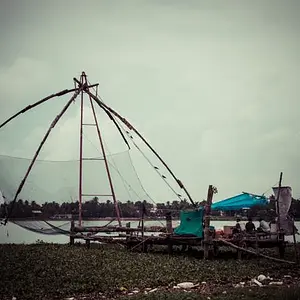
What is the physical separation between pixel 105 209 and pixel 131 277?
28.7 feet

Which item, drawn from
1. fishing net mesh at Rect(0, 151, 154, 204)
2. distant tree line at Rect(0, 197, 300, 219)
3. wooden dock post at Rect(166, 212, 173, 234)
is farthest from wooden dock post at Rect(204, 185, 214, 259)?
fishing net mesh at Rect(0, 151, 154, 204)

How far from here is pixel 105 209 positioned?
19406 millimetres

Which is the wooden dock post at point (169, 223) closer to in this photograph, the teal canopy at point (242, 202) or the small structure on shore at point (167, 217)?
the small structure on shore at point (167, 217)

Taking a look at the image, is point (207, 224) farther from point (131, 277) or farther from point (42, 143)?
point (42, 143)

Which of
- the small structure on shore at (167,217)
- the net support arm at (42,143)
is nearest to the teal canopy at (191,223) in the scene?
the small structure on shore at (167,217)

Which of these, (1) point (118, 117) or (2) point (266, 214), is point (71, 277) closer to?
(1) point (118, 117)

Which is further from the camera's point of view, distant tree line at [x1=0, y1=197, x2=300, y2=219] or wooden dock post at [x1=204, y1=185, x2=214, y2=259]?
distant tree line at [x1=0, y1=197, x2=300, y2=219]

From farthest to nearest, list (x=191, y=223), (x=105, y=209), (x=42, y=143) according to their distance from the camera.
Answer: (x=105, y=209), (x=42, y=143), (x=191, y=223)

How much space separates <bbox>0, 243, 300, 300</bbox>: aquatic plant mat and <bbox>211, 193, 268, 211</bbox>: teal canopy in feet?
9.34

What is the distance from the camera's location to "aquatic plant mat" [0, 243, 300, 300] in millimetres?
9000

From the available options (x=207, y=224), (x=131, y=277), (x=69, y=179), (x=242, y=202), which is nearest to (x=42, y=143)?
(x=69, y=179)

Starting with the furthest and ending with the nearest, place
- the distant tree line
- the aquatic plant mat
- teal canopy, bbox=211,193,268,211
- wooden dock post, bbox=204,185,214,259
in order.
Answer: the distant tree line < teal canopy, bbox=211,193,268,211 < wooden dock post, bbox=204,185,214,259 < the aquatic plant mat

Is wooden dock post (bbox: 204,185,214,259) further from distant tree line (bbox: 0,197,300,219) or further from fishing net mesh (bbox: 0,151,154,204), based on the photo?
fishing net mesh (bbox: 0,151,154,204)

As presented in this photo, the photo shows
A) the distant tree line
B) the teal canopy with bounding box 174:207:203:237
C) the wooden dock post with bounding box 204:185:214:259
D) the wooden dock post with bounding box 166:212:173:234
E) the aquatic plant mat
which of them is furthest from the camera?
the distant tree line
